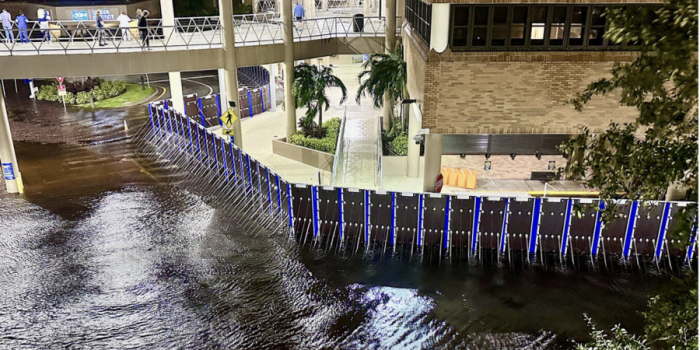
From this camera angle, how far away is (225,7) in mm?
18375

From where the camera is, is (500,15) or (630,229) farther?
(500,15)

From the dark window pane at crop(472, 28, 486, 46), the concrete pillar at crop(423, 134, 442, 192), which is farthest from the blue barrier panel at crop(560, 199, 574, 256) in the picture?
the dark window pane at crop(472, 28, 486, 46)

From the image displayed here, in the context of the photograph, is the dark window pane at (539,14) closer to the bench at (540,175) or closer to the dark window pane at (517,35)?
the dark window pane at (517,35)

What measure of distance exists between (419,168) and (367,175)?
6.40 ft

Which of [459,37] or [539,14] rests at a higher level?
[539,14]

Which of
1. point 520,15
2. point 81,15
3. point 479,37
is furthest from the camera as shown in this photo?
point 81,15

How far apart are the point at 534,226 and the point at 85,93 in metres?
27.4

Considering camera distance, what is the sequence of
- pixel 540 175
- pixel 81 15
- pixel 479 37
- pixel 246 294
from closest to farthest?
1. pixel 246 294
2. pixel 479 37
3. pixel 540 175
4. pixel 81 15

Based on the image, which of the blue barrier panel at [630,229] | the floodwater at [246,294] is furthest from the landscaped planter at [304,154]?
the blue barrier panel at [630,229]

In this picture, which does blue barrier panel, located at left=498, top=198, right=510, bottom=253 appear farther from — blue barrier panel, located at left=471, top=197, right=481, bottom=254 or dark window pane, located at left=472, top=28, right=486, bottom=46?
dark window pane, located at left=472, top=28, right=486, bottom=46

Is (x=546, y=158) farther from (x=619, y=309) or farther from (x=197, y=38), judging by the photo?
(x=197, y=38)

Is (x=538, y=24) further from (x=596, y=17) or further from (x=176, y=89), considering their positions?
(x=176, y=89)

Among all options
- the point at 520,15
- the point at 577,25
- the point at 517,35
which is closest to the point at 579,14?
the point at 577,25

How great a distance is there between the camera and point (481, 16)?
1370cm
